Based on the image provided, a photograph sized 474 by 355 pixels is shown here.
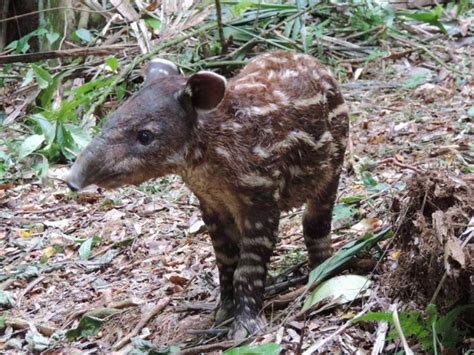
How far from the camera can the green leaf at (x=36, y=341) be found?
482 cm

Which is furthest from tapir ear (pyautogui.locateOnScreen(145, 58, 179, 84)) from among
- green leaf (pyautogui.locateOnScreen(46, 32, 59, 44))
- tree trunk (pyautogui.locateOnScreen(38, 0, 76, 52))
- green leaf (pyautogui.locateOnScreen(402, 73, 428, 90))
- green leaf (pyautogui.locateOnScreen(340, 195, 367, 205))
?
tree trunk (pyautogui.locateOnScreen(38, 0, 76, 52))

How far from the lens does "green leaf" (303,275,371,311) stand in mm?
4121

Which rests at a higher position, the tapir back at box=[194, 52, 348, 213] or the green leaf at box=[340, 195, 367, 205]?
the tapir back at box=[194, 52, 348, 213]

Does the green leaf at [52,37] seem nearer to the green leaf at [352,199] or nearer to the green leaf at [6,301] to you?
the green leaf at [6,301]

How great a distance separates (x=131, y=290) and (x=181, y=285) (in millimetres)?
372

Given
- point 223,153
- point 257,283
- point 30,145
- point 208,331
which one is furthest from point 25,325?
point 30,145

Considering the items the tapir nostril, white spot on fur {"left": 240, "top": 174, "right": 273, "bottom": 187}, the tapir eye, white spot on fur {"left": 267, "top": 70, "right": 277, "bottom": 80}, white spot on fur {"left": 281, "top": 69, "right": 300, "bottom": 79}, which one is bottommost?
white spot on fur {"left": 240, "top": 174, "right": 273, "bottom": 187}

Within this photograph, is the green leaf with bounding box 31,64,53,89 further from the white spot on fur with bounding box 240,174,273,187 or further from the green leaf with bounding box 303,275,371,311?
the green leaf with bounding box 303,275,371,311

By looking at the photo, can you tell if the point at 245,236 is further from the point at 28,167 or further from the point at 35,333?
the point at 28,167

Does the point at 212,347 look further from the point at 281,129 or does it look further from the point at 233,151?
the point at 281,129

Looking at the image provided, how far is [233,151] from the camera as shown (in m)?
4.21

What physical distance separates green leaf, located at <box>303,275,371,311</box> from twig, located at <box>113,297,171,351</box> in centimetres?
111

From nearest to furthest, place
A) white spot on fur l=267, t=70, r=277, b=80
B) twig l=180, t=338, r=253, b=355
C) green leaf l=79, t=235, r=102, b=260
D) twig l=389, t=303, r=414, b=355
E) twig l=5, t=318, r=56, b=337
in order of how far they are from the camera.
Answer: twig l=389, t=303, r=414, b=355
twig l=180, t=338, r=253, b=355
white spot on fur l=267, t=70, r=277, b=80
twig l=5, t=318, r=56, b=337
green leaf l=79, t=235, r=102, b=260

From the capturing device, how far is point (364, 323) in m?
3.84
